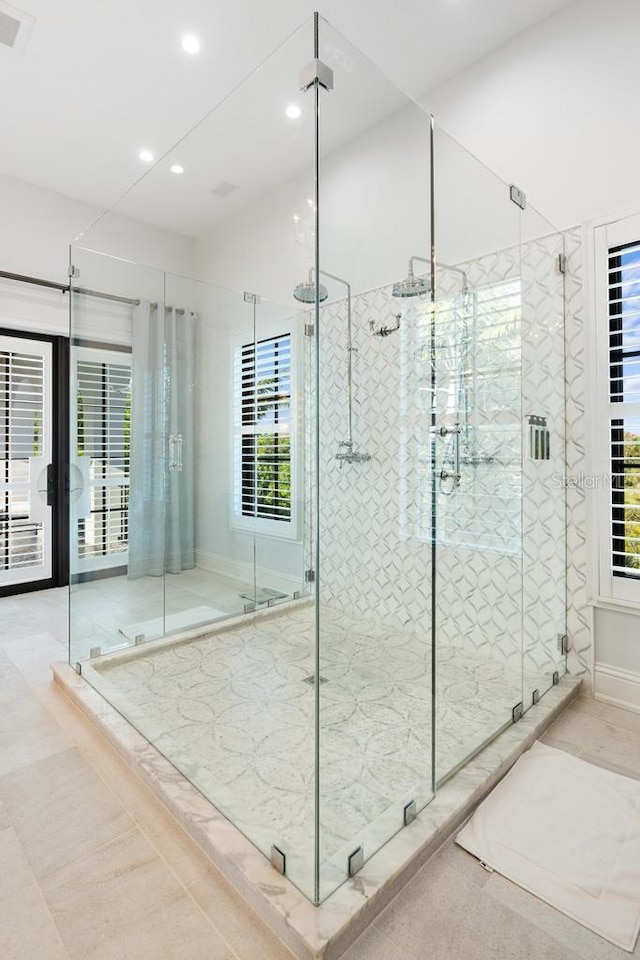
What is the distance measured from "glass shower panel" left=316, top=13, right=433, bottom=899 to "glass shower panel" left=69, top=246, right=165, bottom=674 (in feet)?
3.70

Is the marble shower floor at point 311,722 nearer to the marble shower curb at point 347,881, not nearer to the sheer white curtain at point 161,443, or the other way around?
the marble shower curb at point 347,881

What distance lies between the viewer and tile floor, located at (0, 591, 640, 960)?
1175 millimetres

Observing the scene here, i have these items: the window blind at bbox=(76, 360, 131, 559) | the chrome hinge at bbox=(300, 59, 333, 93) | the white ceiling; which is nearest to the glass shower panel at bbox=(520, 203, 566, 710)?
the white ceiling

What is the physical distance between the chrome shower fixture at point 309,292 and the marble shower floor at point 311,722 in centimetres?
85

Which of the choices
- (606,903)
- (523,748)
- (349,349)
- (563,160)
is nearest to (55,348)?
(349,349)

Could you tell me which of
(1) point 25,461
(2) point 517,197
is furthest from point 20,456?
(2) point 517,197

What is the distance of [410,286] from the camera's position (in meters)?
1.70

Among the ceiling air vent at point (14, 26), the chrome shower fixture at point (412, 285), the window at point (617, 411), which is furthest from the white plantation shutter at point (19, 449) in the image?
the window at point (617, 411)

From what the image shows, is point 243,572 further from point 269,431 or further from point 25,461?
point 25,461

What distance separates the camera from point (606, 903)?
1.30m

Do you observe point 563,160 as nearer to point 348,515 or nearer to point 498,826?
point 348,515

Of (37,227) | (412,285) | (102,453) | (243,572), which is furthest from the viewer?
(37,227)

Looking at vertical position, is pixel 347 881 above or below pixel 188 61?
below

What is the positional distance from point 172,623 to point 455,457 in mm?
1528
